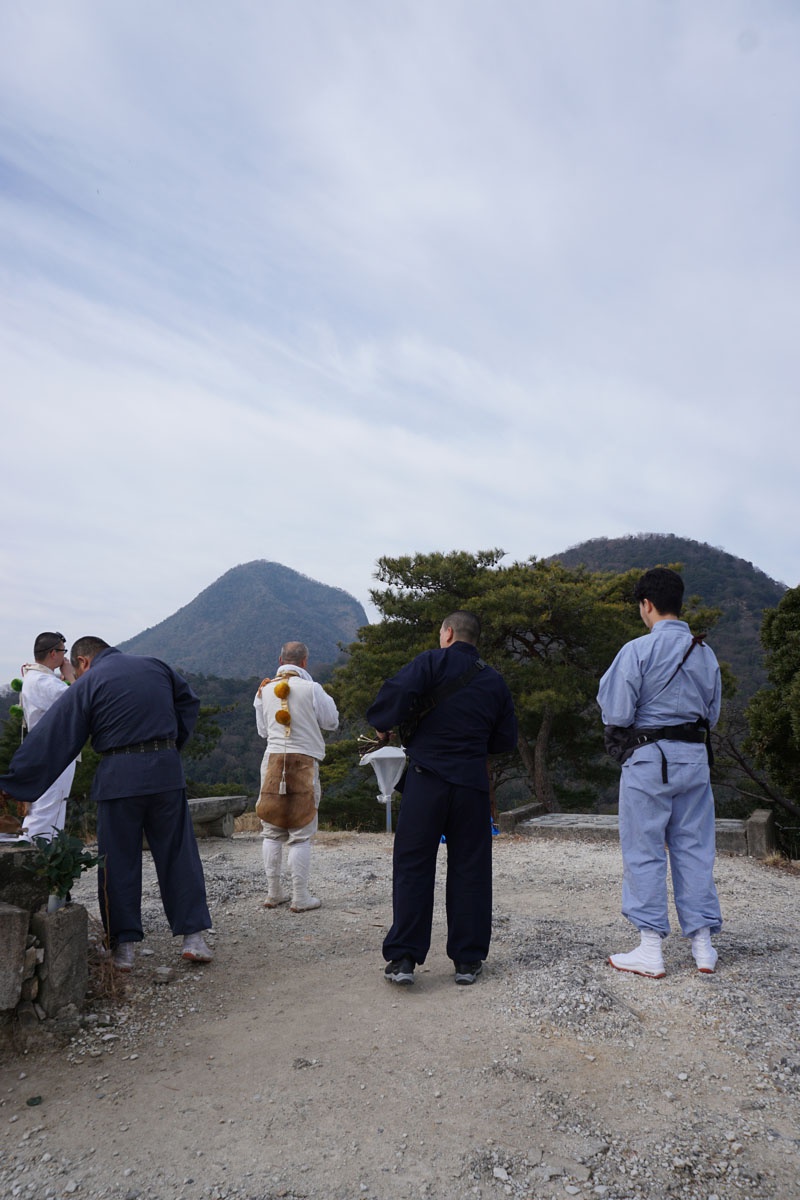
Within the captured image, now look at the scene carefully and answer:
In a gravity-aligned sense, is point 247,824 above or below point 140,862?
below

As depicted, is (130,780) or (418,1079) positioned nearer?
(418,1079)

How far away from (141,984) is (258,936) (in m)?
1.07

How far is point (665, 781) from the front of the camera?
13.0ft

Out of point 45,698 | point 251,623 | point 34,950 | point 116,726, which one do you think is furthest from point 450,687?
point 251,623

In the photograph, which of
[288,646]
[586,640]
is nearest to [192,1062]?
[288,646]

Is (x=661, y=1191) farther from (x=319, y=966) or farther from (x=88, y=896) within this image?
(x=88, y=896)

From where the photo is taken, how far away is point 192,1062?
10.3 ft

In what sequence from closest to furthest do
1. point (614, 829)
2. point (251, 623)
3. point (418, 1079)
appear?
point (418, 1079) < point (614, 829) < point (251, 623)

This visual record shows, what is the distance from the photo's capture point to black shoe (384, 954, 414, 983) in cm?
384

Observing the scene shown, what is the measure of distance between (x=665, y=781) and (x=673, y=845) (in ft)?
1.18

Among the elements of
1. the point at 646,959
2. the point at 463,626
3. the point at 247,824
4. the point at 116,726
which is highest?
the point at 463,626

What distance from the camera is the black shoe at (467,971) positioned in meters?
3.90

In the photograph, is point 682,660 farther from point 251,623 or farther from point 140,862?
→ point 251,623

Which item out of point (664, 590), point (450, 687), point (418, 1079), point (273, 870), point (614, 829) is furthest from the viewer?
point (614, 829)
